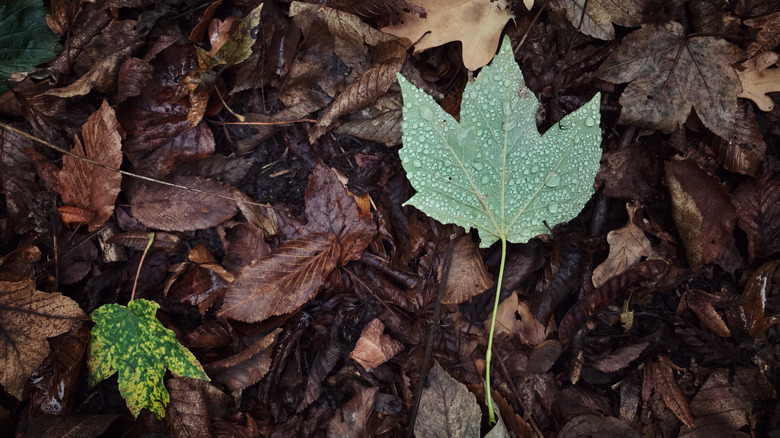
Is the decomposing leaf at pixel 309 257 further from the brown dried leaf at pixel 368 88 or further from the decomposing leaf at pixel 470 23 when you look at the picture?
the decomposing leaf at pixel 470 23

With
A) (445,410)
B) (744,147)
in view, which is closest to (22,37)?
(445,410)

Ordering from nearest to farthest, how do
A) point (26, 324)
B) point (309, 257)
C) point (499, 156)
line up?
point (499, 156), point (26, 324), point (309, 257)

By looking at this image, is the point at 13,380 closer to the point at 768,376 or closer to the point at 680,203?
the point at 680,203

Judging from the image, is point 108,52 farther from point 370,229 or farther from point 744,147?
point 744,147

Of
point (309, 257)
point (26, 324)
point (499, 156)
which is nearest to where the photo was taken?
point (499, 156)

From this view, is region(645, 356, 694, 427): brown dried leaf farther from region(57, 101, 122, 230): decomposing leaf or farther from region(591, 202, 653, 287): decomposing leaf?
region(57, 101, 122, 230): decomposing leaf

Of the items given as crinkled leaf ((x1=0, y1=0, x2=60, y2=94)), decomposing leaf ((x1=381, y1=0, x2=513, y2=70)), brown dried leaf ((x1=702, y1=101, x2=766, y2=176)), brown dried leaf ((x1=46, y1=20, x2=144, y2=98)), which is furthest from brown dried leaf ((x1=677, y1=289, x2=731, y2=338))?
crinkled leaf ((x1=0, y1=0, x2=60, y2=94))

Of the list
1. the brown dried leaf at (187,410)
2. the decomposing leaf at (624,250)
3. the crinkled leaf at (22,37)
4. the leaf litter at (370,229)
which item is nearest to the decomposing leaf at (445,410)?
the leaf litter at (370,229)
